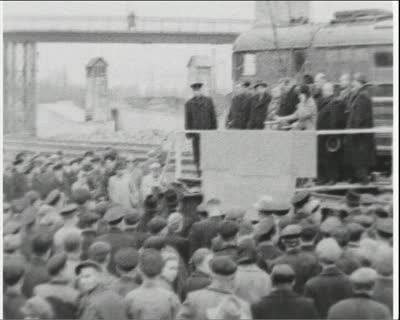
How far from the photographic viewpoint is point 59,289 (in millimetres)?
3623

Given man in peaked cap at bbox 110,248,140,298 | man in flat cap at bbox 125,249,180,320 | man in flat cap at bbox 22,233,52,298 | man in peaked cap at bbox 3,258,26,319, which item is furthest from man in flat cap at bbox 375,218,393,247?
man in peaked cap at bbox 3,258,26,319

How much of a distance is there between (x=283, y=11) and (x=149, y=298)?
2095mm

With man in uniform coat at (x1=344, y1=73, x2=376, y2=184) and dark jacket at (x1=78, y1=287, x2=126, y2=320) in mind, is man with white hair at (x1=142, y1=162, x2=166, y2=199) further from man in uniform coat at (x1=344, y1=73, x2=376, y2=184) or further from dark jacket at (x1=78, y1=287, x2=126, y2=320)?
dark jacket at (x1=78, y1=287, x2=126, y2=320)

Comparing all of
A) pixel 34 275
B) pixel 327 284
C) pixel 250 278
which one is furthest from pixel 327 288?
pixel 34 275

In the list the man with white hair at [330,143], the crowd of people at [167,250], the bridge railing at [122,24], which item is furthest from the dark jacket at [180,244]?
the bridge railing at [122,24]

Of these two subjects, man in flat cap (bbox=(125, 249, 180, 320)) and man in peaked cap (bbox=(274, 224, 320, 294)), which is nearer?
man in flat cap (bbox=(125, 249, 180, 320))

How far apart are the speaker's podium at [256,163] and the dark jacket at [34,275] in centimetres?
123

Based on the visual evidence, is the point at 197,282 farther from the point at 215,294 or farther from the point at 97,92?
the point at 97,92

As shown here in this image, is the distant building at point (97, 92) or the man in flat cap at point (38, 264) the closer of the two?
the man in flat cap at point (38, 264)

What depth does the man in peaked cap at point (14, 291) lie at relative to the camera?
142 inches

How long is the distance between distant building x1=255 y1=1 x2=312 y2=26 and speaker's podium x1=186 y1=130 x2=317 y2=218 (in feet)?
2.35

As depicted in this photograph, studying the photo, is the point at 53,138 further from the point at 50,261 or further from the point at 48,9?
the point at 50,261

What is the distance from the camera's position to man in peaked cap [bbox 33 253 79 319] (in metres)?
3.58

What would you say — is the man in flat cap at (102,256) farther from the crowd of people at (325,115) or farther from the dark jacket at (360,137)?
the dark jacket at (360,137)
